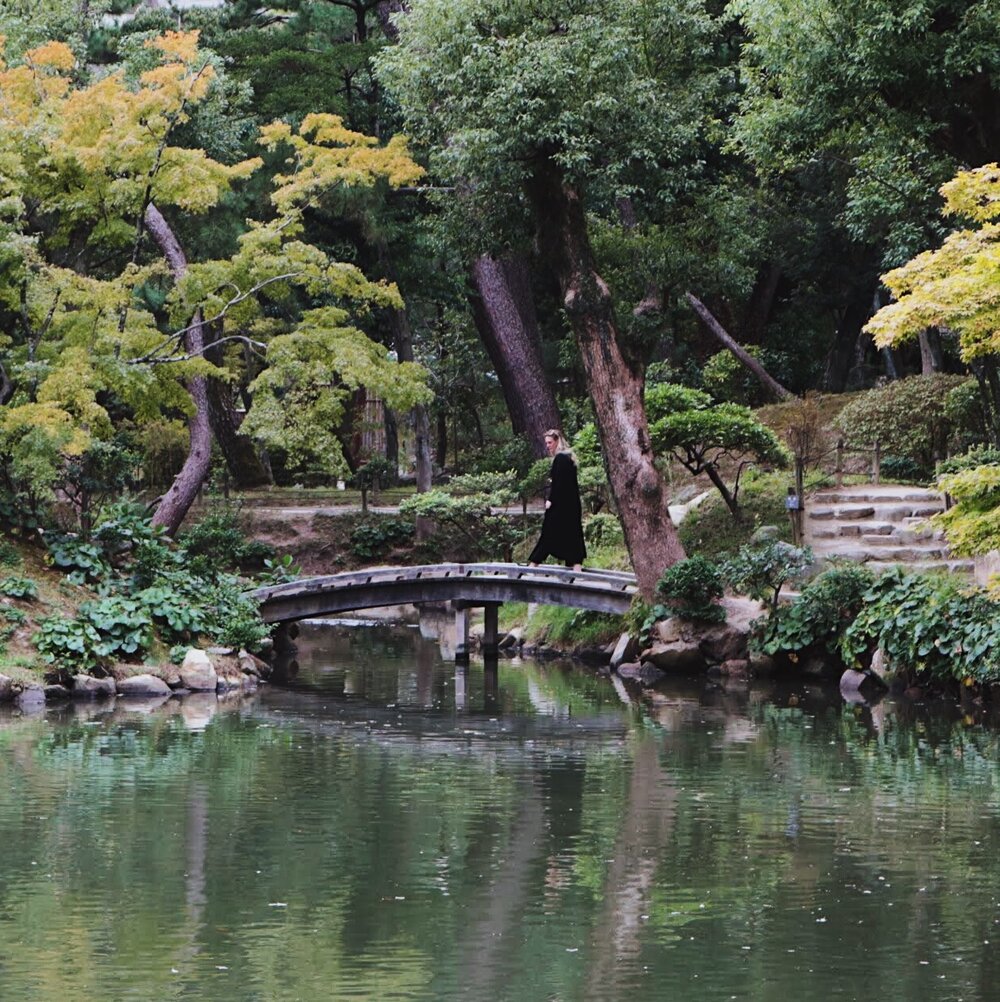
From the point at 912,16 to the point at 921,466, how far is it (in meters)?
8.44

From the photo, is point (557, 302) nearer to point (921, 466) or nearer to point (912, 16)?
point (921, 466)

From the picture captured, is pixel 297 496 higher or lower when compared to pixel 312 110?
lower

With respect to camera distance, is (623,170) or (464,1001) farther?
(623,170)

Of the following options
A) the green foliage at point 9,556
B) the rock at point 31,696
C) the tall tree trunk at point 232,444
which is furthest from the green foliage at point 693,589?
the tall tree trunk at point 232,444

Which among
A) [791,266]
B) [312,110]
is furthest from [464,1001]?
[791,266]

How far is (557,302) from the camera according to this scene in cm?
3331

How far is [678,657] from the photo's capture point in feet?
65.8

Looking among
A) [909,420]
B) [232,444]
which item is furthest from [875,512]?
[232,444]

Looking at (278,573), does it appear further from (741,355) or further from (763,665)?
(741,355)

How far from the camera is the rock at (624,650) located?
20719 millimetres

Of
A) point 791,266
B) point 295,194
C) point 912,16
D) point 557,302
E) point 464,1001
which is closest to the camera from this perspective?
point 464,1001

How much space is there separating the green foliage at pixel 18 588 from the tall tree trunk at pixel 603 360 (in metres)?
6.50

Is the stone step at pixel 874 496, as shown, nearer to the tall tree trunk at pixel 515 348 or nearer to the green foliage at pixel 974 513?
the tall tree trunk at pixel 515 348

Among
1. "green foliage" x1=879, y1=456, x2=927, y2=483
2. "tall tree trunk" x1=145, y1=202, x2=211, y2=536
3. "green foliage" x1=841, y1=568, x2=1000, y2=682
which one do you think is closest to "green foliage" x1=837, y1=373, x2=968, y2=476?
"green foliage" x1=879, y1=456, x2=927, y2=483
